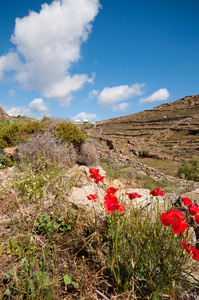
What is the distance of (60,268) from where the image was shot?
1536 mm

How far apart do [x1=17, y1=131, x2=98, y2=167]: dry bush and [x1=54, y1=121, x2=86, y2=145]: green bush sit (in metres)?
0.18

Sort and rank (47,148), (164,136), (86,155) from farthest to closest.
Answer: (164,136)
(86,155)
(47,148)

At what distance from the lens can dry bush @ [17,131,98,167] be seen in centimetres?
514

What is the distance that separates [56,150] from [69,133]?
1.22 m

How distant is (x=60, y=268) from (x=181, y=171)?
15.4 meters

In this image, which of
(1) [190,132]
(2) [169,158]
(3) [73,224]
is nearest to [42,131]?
(3) [73,224]

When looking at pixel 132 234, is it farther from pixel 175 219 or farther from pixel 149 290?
pixel 175 219

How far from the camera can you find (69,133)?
6.31 meters

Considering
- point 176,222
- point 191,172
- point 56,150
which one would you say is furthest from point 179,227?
point 191,172

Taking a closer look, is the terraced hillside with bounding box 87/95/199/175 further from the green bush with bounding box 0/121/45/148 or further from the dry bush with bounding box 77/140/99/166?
the green bush with bounding box 0/121/45/148

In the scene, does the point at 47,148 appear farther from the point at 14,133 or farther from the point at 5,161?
the point at 14,133

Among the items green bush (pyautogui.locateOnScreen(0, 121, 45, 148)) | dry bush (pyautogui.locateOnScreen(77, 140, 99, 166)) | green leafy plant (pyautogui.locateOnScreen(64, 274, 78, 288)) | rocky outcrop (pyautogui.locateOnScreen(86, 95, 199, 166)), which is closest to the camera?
green leafy plant (pyautogui.locateOnScreen(64, 274, 78, 288))

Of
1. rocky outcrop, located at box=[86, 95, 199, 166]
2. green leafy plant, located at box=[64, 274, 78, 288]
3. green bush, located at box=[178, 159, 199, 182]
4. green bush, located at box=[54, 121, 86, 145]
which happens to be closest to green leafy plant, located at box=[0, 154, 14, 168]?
green bush, located at box=[54, 121, 86, 145]

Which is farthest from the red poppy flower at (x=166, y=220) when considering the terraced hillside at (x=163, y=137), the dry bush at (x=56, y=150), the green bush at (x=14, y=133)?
the terraced hillside at (x=163, y=137)
